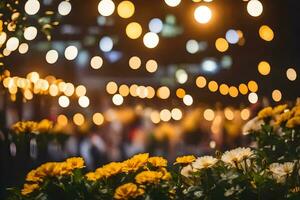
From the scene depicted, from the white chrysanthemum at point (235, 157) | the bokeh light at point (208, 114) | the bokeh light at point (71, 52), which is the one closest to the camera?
A: the white chrysanthemum at point (235, 157)

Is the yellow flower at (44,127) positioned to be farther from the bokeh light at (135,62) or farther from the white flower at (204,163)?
the bokeh light at (135,62)

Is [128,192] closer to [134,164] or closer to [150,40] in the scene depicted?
[134,164]

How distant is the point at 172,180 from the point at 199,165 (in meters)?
0.20

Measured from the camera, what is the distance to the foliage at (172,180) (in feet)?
8.99

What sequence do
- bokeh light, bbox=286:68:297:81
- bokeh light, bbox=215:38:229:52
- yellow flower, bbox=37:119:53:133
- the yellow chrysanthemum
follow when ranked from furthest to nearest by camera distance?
bokeh light, bbox=215:38:229:52, bokeh light, bbox=286:68:297:81, yellow flower, bbox=37:119:53:133, the yellow chrysanthemum

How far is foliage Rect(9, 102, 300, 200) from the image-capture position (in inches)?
108

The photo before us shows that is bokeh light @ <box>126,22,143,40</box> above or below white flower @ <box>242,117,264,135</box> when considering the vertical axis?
above

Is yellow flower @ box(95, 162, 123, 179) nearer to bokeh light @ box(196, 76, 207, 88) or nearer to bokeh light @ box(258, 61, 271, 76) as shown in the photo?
bokeh light @ box(258, 61, 271, 76)

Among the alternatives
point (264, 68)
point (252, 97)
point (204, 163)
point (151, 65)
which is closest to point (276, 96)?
point (264, 68)

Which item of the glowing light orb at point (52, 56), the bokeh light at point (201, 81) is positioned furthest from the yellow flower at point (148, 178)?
the bokeh light at point (201, 81)

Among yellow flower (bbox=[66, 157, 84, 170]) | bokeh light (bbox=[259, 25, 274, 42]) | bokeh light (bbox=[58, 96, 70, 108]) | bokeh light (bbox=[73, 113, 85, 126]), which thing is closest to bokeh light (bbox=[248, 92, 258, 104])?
bokeh light (bbox=[259, 25, 274, 42])

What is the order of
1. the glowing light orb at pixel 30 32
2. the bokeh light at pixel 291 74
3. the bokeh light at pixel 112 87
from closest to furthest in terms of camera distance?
1. the glowing light orb at pixel 30 32
2. the bokeh light at pixel 291 74
3. the bokeh light at pixel 112 87

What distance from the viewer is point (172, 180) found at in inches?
120

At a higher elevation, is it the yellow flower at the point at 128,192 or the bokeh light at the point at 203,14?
the bokeh light at the point at 203,14
